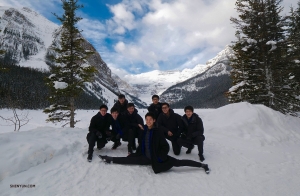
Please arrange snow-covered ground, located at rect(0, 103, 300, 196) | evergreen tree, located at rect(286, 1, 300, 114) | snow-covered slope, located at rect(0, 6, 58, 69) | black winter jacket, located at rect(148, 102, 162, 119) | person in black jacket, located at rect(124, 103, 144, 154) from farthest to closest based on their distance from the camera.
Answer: snow-covered slope, located at rect(0, 6, 58, 69)
evergreen tree, located at rect(286, 1, 300, 114)
black winter jacket, located at rect(148, 102, 162, 119)
person in black jacket, located at rect(124, 103, 144, 154)
snow-covered ground, located at rect(0, 103, 300, 196)

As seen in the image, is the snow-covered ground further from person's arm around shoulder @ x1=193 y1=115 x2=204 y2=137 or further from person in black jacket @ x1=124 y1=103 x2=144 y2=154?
person's arm around shoulder @ x1=193 y1=115 x2=204 y2=137

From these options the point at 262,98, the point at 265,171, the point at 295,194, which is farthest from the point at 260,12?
the point at 295,194

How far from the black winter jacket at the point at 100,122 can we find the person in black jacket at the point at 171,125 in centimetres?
188

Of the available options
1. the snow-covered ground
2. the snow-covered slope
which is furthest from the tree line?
the snow-covered slope

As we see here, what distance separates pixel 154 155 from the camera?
4750mm

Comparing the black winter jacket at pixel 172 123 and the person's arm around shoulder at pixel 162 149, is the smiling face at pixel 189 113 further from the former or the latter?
the person's arm around shoulder at pixel 162 149

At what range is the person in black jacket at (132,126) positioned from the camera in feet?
20.0

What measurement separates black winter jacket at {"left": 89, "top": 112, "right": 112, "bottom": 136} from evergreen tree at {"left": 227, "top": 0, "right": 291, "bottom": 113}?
11285mm

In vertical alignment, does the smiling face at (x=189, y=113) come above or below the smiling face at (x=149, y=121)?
above

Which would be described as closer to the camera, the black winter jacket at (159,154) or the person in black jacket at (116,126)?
the black winter jacket at (159,154)

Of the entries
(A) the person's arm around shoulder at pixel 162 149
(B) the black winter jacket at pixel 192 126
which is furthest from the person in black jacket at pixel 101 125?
(B) the black winter jacket at pixel 192 126

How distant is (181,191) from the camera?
3941 mm

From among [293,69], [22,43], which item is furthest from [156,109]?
[22,43]

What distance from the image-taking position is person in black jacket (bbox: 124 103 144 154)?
6.11 m
